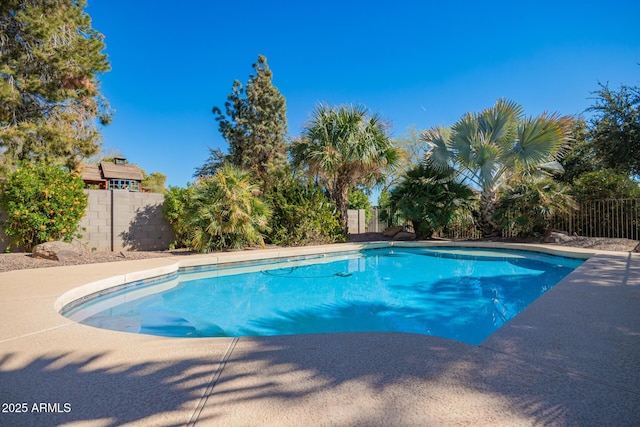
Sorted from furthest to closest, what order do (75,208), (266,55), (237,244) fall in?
1. (266,55)
2. (237,244)
3. (75,208)

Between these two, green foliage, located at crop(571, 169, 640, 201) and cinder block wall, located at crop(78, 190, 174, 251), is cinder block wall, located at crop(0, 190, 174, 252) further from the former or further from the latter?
green foliage, located at crop(571, 169, 640, 201)

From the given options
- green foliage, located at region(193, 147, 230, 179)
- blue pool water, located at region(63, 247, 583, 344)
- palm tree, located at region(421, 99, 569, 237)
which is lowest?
blue pool water, located at region(63, 247, 583, 344)

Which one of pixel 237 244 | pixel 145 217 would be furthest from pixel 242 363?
pixel 145 217

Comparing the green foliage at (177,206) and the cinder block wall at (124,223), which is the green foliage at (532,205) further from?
the cinder block wall at (124,223)

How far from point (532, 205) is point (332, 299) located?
8283 millimetres

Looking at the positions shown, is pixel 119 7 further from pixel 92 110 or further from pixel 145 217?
pixel 145 217

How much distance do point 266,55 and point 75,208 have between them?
50.2 ft

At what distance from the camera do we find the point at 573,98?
12258 mm

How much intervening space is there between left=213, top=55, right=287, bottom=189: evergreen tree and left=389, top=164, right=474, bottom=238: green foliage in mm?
9342

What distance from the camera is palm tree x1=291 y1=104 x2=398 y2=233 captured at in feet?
35.0

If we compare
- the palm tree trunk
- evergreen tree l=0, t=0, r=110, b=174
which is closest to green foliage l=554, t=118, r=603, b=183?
the palm tree trunk

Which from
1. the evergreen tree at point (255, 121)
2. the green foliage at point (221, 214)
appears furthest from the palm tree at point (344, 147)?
the evergreen tree at point (255, 121)

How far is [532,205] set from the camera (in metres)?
9.94

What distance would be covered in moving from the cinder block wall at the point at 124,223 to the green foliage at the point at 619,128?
42.0 feet
